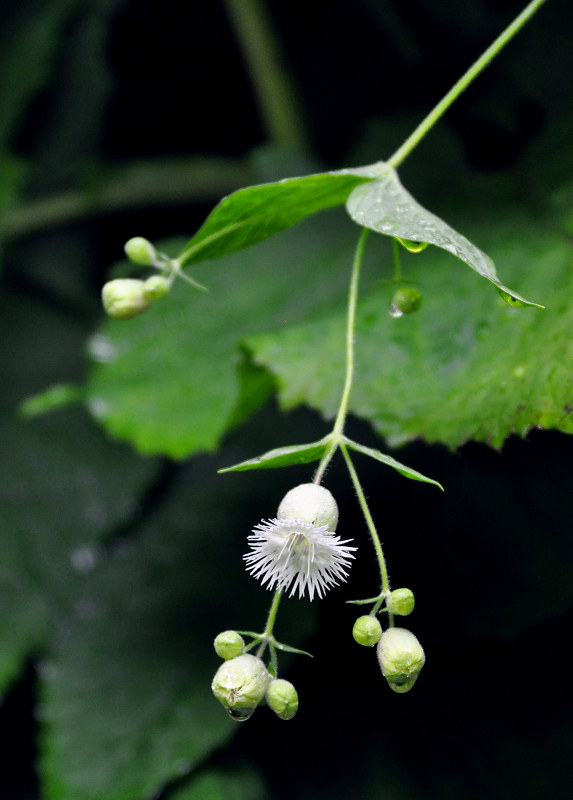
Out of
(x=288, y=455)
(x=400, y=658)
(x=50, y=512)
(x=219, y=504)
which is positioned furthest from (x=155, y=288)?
(x=50, y=512)

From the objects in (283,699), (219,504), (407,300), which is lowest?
(219,504)

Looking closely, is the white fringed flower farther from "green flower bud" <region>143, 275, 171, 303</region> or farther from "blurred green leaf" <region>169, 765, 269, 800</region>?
"blurred green leaf" <region>169, 765, 269, 800</region>

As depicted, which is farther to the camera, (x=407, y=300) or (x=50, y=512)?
(x=50, y=512)

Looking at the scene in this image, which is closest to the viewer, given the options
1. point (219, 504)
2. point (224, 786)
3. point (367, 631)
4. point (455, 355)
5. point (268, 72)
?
point (367, 631)

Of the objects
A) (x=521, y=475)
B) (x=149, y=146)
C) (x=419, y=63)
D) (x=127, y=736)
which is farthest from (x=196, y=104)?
(x=127, y=736)

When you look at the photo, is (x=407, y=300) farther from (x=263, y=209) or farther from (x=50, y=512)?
(x=50, y=512)

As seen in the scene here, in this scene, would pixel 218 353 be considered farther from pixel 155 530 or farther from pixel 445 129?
pixel 445 129

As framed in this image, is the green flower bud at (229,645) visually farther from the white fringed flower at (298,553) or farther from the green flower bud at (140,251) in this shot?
the green flower bud at (140,251)
